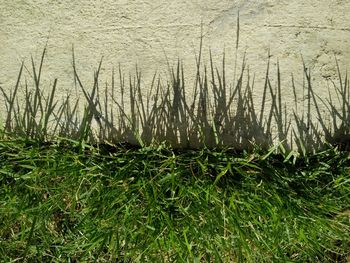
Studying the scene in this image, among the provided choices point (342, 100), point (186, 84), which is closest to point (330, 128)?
point (342, 100)

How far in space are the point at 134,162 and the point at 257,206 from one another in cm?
48

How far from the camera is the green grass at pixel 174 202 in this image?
1.59m

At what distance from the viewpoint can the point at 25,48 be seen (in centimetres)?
170

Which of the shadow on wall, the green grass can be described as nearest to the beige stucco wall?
the shadow on wall

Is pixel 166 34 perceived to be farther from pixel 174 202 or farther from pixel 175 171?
pixel 174 202

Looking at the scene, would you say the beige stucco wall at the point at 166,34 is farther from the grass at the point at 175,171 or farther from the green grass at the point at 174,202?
Answer: the green grass at the point at 174,202

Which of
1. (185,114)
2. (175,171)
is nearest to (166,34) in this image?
(185,114)

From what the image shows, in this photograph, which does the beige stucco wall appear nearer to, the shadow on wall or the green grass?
the shadow on wall

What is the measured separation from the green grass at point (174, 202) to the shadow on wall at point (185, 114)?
0.05 metres

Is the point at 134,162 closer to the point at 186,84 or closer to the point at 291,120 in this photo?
the point at 186,84

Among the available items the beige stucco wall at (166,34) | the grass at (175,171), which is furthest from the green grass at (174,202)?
the beige stucco wall at (166,34)

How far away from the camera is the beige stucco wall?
163 centimetres

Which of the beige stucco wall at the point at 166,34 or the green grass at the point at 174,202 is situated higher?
the beige stucco wall at the point at 166,34

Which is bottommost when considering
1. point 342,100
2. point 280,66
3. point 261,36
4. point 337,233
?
point 337,233
